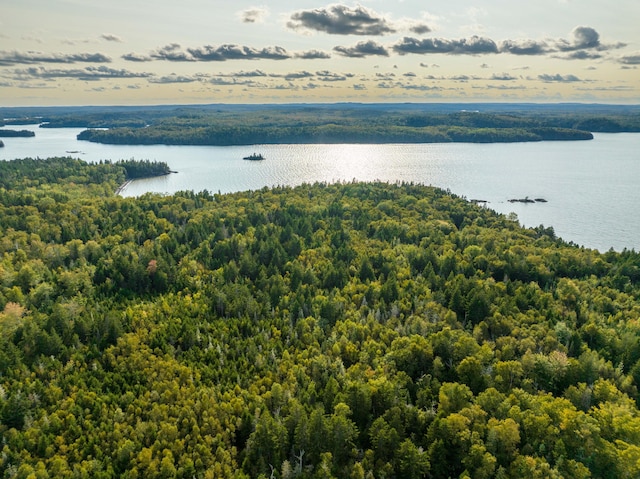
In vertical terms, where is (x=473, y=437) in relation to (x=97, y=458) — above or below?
above

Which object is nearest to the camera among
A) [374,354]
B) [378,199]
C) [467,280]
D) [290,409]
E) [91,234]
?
[290,409]

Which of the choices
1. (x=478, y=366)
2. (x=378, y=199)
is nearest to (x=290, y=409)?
(x=478, y=366)

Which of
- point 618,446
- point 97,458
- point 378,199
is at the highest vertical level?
point 378,199

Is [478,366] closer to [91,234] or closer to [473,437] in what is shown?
[473,437]

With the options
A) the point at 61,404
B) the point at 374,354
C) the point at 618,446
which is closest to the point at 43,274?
the point at 61,404

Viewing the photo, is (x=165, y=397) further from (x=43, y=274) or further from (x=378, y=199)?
(x=378, y=199)

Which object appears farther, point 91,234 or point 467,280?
point 91,234

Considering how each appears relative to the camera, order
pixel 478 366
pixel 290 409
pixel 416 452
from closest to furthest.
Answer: pixel 416 452 < pixel 290 409 < pixel 478 366
